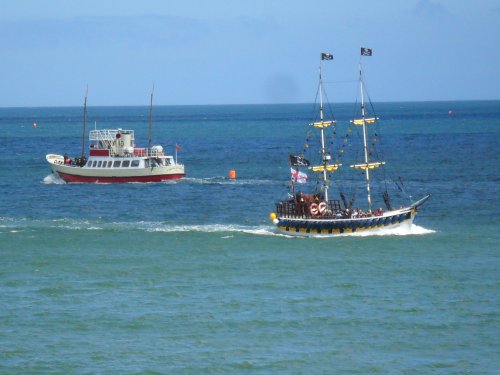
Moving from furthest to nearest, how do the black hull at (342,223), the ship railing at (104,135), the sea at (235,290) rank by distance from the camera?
the ship railing at (104,135) → the black hull at (342,223) → the sea at (235,290)

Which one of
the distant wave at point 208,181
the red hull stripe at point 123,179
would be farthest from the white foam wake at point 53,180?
the red hull stripe at point 123,179

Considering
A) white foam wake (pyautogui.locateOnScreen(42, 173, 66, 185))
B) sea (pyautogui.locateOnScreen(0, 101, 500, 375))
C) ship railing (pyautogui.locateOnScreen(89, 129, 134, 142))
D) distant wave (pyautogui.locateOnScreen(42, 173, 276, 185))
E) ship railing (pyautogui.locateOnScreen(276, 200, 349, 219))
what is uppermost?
ship railing (pyautogui.locateOnScreen(89, 129, 134, 142))

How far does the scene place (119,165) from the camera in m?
106

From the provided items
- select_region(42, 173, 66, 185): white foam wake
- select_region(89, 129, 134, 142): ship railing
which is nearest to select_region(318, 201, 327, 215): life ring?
select_region(89, 129, 134, 142): ship railing

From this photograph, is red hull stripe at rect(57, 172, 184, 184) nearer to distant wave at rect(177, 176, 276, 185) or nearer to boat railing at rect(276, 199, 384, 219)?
distant wave at rect(177, 176, 276, 185)

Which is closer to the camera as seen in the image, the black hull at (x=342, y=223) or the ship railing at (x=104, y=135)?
the black hull at (x=342, y=223)

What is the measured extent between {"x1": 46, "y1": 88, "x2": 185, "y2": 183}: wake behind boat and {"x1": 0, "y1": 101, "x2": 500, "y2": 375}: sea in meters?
13.1

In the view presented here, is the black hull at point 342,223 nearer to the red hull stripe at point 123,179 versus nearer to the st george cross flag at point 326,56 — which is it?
the st george cross flag at point 326,56

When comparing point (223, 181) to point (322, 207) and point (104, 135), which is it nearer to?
point (104, 135)

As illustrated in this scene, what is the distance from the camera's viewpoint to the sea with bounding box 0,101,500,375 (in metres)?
40.8

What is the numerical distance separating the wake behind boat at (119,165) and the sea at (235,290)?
1310 cm

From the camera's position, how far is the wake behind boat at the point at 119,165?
105 metres

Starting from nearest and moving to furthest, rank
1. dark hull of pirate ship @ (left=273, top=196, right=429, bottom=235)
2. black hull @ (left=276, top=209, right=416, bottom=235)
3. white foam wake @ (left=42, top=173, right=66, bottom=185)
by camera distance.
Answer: black hull @ (left=276, top=209, right=416, bottom=235) < dark hull of pirate ship @ (left=273, top=196, right=429, bottom=235) < white foam wake @ (left=42, top=173, right=66, bottom=185)

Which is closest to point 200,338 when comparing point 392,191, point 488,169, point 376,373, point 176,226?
point 376,373
